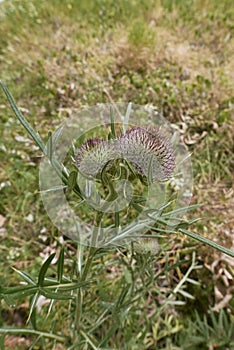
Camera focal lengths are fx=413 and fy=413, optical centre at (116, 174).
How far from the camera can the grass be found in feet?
4.07

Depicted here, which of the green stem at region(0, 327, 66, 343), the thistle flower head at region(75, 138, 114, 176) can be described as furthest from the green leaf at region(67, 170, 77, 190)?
the green stem at region(0, 327, 66, 343)

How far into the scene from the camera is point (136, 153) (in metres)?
0.54

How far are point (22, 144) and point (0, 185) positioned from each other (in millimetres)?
255

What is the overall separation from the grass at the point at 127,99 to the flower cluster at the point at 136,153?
0.43 metres

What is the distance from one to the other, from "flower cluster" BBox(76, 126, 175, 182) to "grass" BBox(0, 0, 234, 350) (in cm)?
43

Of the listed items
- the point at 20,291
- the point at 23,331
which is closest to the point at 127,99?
the point at 23,331

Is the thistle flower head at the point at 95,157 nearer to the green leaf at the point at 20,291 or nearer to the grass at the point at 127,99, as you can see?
the green leaf at the point at 20,291

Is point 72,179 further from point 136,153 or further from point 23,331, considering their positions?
point 23,331

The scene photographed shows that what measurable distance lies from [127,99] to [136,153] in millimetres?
1555

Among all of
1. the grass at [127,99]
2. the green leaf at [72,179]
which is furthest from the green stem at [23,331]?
the green leaf at [72,179]

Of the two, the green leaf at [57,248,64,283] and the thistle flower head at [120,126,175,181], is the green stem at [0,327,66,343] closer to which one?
the green leaf at [57,248,64,283]

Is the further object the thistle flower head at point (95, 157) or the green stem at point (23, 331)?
the green stem at point (23, 331)

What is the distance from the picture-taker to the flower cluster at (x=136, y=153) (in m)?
0.54

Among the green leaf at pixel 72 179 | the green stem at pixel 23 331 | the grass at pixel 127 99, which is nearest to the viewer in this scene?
the green leaf at pixel 72 179
